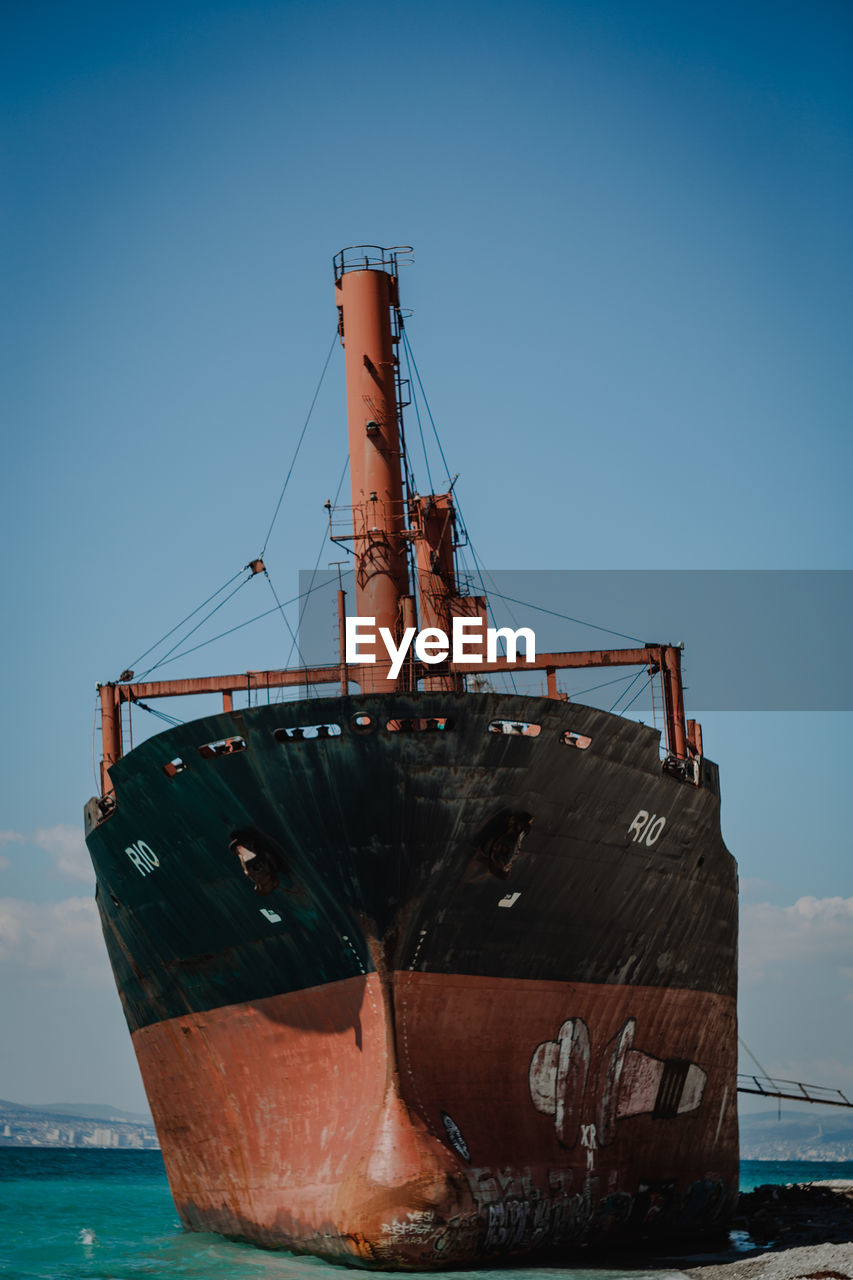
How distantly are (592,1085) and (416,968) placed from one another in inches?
106

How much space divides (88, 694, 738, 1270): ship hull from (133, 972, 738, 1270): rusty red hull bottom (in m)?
0.03

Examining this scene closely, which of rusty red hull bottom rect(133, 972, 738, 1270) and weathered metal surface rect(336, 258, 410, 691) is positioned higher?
weathered metal surface rect(336, 258, 410, 691)

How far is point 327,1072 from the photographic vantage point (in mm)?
12570

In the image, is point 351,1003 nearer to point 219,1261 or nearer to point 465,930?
point 465,930

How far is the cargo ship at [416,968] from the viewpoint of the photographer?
1205cm

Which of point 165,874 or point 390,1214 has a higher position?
point 165,874

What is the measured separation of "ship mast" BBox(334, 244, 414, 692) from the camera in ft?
54.5

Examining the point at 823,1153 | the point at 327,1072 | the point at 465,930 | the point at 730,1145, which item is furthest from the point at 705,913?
the point at 823,1153

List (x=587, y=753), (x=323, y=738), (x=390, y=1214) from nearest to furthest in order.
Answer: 1. (x=390, y=1214)
2. (x=323, y=738)
3. (x=587, y=753)

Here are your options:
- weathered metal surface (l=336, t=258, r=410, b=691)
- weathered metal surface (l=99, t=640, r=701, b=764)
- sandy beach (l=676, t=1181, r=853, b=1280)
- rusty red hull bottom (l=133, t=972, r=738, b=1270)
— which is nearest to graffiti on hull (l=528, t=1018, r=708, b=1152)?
rusty red hull bottom (l=133, t=972, r=738, b=1270)

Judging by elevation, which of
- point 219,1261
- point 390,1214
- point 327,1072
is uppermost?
point 327,1072

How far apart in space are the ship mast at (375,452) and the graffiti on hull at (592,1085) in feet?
17.4

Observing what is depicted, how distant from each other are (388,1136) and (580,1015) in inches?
105

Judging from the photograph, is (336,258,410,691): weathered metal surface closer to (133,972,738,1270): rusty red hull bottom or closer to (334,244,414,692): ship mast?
(334,244,414,692): ship mast
